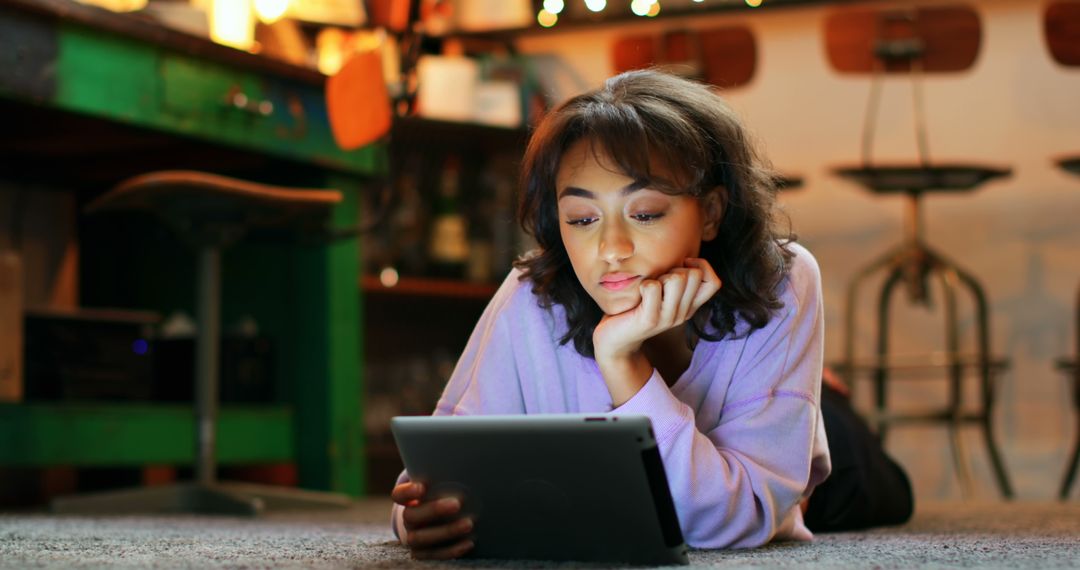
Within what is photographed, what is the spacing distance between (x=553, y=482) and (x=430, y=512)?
0.11 meters

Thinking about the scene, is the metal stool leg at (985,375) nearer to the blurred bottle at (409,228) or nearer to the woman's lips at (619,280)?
the blurred bottle at (409,228)

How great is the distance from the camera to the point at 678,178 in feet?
3.75

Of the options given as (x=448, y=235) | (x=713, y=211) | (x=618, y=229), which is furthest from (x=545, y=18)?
(x=618, y=229)

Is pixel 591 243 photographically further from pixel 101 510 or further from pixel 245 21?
pixel 245 21

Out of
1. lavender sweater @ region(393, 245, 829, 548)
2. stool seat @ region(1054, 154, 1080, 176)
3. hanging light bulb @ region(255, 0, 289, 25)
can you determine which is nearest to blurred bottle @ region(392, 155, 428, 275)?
hanging light bulb @ region(255, 0, 289, 25)

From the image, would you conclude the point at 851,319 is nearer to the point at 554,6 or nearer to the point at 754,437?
the point at 554,6

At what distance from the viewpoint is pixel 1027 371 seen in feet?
10.9

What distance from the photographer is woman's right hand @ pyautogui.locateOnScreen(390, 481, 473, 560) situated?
1.02 meters

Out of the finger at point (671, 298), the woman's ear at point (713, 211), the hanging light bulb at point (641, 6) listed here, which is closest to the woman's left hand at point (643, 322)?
the finger at point (671, 298)

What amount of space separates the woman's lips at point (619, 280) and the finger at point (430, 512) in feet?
0.76

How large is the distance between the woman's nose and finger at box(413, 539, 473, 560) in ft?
0.85

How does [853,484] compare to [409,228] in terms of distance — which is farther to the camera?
[409,228]

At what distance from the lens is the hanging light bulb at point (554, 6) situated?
347 centimetres

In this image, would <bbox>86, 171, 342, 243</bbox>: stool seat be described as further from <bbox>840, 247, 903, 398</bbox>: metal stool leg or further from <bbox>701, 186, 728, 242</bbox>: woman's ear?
<bbox>840, 247, 903, 398</bbox>: metal stool leg
